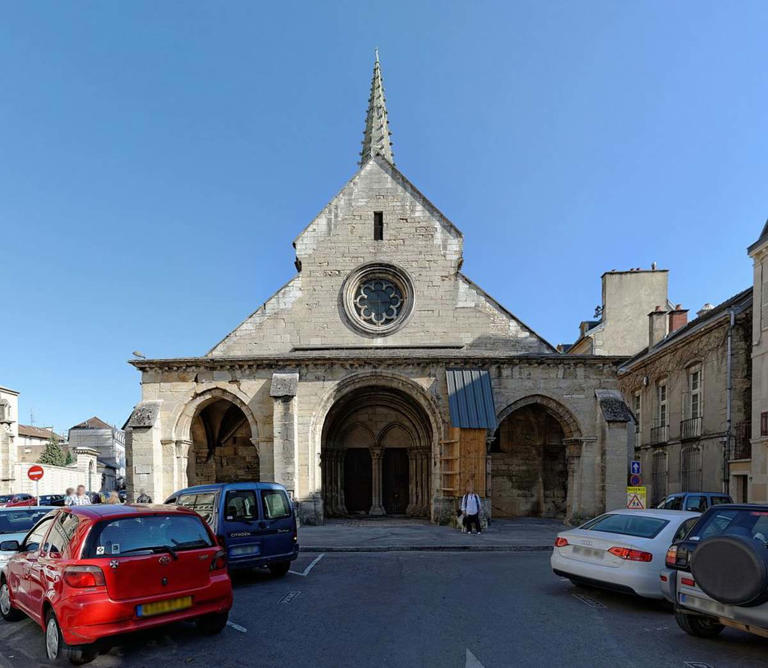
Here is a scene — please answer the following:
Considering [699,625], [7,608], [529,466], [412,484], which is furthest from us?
[529,466]

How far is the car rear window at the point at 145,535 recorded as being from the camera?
4.89 m

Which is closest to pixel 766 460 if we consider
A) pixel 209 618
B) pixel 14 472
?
pixel 209 618

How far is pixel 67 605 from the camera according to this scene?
464cm

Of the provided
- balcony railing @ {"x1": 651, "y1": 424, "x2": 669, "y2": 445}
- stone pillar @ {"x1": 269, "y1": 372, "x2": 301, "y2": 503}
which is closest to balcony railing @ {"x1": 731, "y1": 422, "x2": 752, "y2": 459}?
balcony railing @ {"x1": 651, "y1": 424, "x2": 669, "y2": 445}

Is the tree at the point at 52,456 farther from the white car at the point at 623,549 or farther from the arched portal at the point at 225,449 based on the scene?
the white car at the point at 623,549

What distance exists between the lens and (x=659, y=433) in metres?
19.1

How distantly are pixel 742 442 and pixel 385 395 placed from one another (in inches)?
421

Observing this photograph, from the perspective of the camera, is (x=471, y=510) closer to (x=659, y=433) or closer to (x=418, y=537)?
(x=418, y=537)

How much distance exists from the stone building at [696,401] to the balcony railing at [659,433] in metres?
0.04

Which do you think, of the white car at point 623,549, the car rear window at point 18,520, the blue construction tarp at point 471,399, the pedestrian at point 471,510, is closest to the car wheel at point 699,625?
the white car at point 623,549

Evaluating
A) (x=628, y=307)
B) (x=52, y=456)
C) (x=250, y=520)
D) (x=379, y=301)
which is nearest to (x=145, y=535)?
(x=250, y=520)

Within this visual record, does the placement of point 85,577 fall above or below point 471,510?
above

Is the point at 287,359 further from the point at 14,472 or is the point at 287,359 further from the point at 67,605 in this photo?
the point at 14,472

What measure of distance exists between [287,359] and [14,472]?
25.7 m
